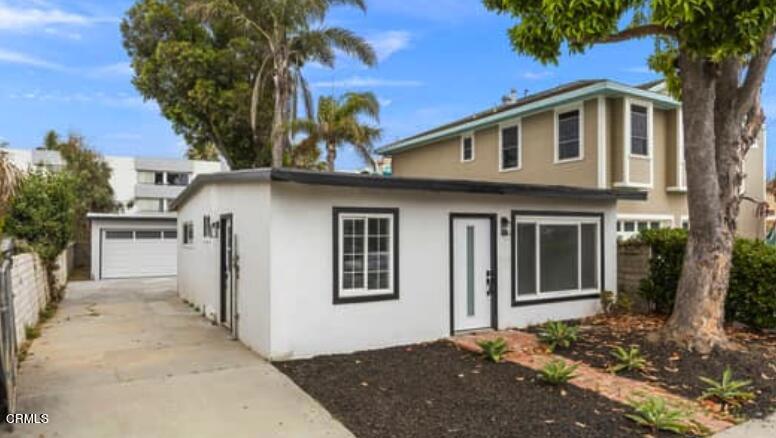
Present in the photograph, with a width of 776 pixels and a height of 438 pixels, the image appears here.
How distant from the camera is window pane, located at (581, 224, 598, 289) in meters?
9.71

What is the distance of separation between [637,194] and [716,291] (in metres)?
2.96

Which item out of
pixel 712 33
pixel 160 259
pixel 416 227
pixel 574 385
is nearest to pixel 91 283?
pixel 160 259

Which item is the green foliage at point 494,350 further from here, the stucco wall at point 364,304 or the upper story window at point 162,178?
the upper story window at point 162,178

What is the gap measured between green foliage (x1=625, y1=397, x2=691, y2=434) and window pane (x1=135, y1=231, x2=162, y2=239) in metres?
20.6

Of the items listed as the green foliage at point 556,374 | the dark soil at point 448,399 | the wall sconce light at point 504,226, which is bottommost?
the dark soil at point 448,399

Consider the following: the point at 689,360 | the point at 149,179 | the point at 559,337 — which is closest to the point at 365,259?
the point at 559,337

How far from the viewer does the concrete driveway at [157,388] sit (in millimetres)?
4516

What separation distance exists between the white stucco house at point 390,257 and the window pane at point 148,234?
12703mm

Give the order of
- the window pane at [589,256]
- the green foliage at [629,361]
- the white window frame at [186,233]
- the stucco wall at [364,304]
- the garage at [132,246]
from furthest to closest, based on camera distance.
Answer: the garage at [132,246]
the white window frame at [186,233]
the window pane at [589,256]
the stucco wall at [364,304]
the green foliage at [629,361]

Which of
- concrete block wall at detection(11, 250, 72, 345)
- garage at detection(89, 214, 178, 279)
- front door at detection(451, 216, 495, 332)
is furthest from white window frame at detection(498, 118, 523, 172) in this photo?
garage at detection(89, 214, 178, 279)

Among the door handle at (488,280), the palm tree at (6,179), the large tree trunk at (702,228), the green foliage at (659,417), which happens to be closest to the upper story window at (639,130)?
the large tree trunk at (702,228)

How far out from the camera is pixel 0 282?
421cm

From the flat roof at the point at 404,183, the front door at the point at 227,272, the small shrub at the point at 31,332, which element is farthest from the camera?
the front door at the point at 227,272

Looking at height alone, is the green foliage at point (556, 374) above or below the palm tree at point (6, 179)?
below
